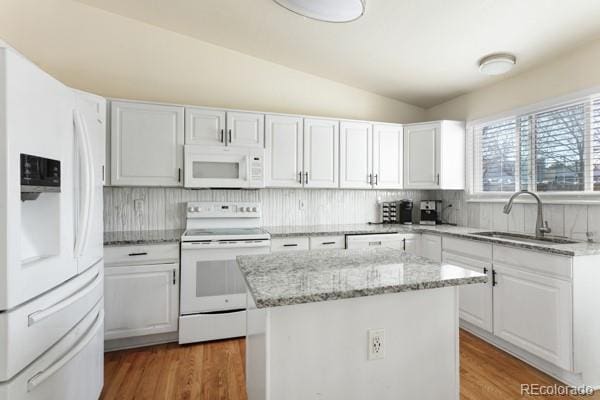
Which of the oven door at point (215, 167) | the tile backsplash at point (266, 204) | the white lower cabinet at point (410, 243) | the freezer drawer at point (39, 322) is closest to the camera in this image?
the freezer drawer at point (39, 322)

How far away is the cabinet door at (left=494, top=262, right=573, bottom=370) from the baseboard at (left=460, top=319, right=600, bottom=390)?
9 cm

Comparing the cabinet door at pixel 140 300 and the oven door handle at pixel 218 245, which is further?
the oven door handle at pixel 218 245

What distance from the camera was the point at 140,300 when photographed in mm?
2502

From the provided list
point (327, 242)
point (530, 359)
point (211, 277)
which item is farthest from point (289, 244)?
point (530, 359)

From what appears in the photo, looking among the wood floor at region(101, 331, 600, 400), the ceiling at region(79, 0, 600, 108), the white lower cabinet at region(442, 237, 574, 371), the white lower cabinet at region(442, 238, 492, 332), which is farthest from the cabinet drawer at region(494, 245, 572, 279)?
the ceiling at region(79, 0, 600, 108)

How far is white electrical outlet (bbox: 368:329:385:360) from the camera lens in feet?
4.09

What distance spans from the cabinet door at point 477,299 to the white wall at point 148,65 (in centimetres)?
213

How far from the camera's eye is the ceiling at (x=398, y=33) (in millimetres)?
2113

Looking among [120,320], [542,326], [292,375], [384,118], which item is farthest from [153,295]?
[384,118]

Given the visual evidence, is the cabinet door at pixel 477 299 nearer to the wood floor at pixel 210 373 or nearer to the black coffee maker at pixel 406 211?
the wood floor at pixel 210 373

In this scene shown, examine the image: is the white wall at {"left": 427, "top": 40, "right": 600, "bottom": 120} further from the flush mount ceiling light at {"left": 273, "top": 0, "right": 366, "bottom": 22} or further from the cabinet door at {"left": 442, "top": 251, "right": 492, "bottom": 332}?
the flush mount ceiling light at {"left": 273, "top": 0, "right": 366, "bottom": 22}

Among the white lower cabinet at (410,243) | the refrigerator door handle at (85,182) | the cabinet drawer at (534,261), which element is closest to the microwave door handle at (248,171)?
the refrigerator door handle at (85,182)

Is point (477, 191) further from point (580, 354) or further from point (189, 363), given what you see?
point (189, 363)

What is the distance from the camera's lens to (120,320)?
2.46 meters
